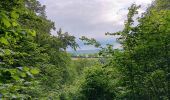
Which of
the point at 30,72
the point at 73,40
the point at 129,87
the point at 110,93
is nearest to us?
the point at 30,72

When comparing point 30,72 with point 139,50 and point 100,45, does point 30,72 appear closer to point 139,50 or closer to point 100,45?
point 139,50

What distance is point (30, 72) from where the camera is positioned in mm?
3227

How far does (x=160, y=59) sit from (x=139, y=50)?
70cm

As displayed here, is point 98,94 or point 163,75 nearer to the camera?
point 163,75

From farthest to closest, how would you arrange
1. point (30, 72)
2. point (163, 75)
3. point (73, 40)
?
point (73, 40) → point (163, 75) → point (30, 72)

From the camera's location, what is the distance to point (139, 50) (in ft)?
39.5

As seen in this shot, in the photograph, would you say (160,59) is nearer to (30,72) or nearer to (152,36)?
(152,36)

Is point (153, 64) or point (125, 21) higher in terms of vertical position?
point (125, 21)

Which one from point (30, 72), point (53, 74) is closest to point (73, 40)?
point (53, 74)

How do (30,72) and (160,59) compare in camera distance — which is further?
(160,59)

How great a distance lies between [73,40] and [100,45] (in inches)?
886

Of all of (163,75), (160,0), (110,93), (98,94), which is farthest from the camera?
(160,0)

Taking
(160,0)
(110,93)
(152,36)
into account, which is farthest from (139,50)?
(160,0)

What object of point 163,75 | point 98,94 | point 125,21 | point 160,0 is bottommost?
point 98,94
